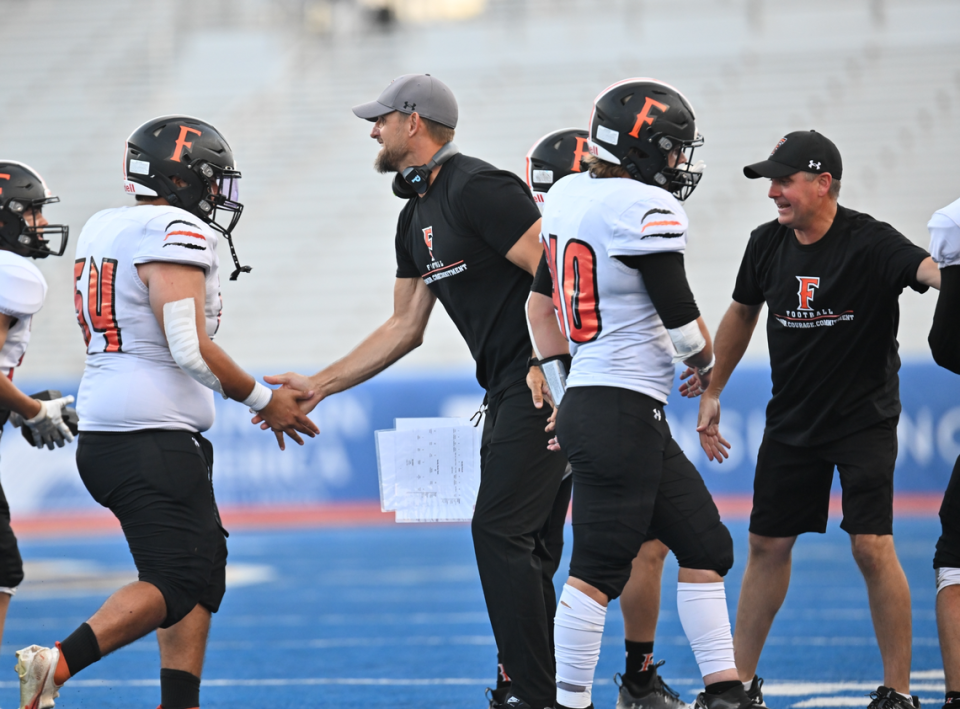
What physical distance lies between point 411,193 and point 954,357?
2.08 m

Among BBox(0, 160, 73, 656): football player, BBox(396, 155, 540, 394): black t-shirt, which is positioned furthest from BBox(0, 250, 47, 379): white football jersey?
BBox(396, 155, 540, 394): black t-shirt

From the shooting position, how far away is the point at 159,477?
12.9ft

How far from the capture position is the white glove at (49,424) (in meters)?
4.80

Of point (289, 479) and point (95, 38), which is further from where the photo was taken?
point (95, 38)

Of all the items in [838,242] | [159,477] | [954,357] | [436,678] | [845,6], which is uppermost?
[845,6]

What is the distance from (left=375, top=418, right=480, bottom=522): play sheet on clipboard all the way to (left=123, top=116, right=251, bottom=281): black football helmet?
0.88 metres

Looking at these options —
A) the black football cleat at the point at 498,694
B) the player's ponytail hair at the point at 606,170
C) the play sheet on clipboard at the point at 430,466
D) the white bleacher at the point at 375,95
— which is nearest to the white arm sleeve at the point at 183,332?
the play sheet on clipboard at the point at 430,466

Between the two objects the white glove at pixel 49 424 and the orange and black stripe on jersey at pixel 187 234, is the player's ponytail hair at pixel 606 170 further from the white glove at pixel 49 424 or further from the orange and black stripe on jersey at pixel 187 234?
the white glove at pixel 49 424

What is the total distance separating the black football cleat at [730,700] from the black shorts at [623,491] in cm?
38

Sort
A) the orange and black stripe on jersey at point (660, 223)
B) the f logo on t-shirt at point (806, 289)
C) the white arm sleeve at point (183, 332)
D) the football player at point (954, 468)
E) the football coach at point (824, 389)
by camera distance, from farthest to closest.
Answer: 1. the f logo on t-shirt at point (806, 289)
2. the football coach at point (824, 389)
3. the white arm sleeve at point (183, 332)
4. the football player at point (954, 468)
5. the orange and black stripe on jersey at point (660, 223)

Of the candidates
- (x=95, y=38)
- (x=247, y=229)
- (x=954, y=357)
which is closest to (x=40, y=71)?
(x=95, y=38)

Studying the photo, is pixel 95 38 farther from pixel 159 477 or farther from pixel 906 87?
pixel 159 477

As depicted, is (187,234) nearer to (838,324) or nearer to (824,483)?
(838,324)

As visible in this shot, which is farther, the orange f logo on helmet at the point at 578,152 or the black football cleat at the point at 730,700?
the orange f logo on helmet at the point at 578,152
